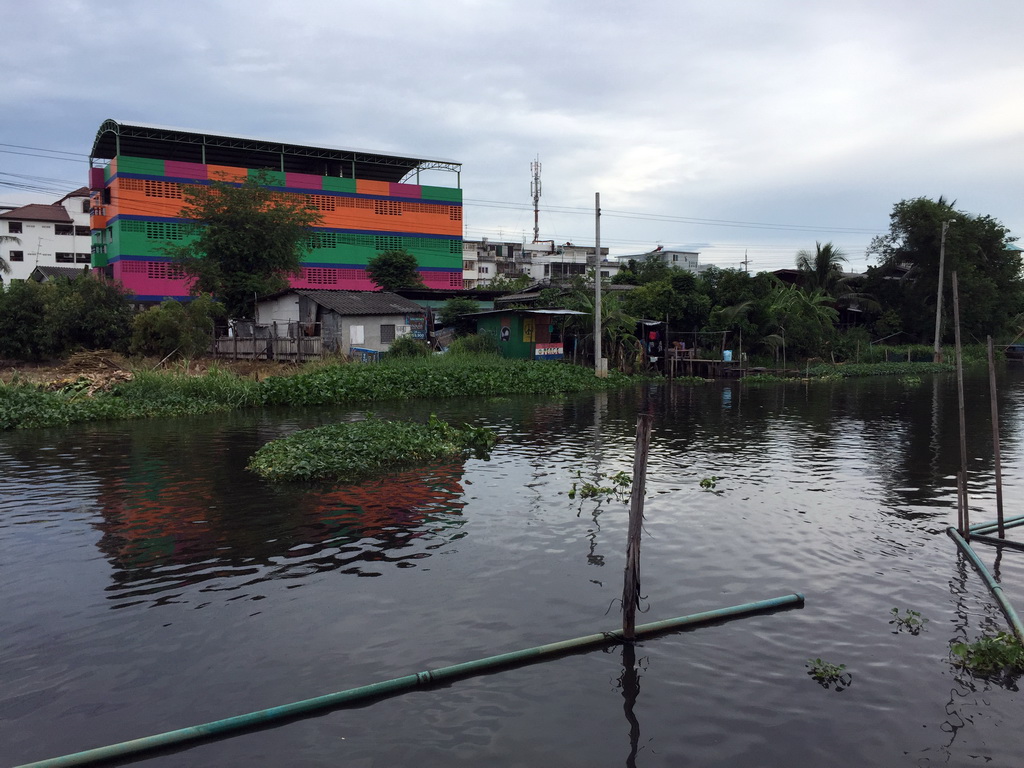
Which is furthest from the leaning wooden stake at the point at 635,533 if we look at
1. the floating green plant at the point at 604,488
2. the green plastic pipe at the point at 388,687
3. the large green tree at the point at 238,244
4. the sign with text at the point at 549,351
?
the large green tree at the point at 238,244

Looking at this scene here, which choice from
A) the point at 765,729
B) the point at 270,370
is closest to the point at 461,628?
the point at 765,729

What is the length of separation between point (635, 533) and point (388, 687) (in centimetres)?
258

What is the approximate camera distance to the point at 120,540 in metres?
10.5

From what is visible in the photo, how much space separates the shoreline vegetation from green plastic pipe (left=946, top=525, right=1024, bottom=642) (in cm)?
2011

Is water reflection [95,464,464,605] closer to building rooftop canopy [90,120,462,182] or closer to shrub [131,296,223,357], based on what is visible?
shrub [131,296,223,357]

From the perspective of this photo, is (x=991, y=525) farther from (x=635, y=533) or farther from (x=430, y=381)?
(x=430, y=381)

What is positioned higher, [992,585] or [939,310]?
[939,310]

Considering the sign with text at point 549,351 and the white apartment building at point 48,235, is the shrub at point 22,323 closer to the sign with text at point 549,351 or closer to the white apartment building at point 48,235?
the sign with text at point 549,351

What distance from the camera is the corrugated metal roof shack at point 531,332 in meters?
36.6

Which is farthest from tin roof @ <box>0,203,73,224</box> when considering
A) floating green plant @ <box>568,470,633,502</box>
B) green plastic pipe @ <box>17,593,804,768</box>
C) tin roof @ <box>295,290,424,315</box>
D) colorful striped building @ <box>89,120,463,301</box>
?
green plastic pipe @ <box>17,593,804,768</box>

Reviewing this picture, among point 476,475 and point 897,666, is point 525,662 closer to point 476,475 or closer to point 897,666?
point 897,666

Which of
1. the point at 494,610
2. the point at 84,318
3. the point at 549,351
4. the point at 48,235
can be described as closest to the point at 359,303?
the point at 549,351

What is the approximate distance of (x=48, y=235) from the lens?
232 ft

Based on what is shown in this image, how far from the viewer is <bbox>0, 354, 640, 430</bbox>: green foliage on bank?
2194 centimetres
